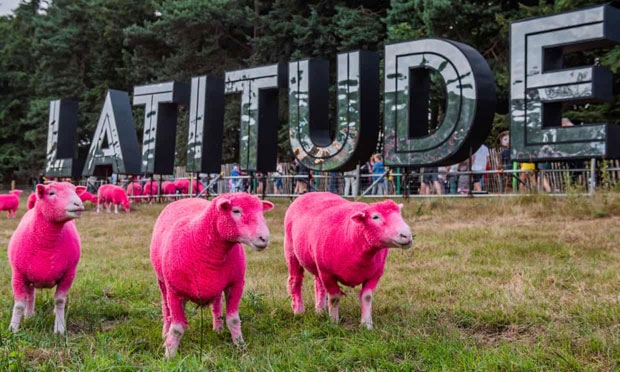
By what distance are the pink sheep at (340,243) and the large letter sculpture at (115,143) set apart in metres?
16.1

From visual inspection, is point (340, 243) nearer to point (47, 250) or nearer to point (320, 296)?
point (320, 296)

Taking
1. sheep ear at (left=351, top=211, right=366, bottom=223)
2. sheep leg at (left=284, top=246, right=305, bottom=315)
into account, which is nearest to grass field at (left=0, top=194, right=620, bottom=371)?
sheep leg at (left=284, top=246, right=305, bottom=315)

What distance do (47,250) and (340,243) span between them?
232 centimetres

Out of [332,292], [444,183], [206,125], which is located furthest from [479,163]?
[332,292]

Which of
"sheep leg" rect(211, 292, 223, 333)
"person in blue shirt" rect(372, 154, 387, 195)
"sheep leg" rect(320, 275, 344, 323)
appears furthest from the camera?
"person in blue shirt" rect(372, 154, 387, 195)

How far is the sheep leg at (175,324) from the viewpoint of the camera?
12.9ft

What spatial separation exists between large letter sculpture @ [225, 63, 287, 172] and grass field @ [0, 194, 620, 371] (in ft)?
25.9

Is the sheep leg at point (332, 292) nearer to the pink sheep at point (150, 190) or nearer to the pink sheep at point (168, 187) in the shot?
the pink sheep at point (150, 190)

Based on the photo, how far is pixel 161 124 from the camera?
19.5m

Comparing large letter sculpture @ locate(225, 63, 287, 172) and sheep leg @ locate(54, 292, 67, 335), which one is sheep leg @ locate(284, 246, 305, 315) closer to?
sheep leg @ locate(54, 292, 67, 335)

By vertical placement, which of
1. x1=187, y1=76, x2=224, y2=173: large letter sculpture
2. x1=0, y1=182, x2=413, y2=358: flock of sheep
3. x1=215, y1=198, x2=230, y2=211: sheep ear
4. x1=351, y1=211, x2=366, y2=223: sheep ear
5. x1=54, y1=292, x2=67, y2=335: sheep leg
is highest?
x1=187, y1=76, x2=224, y2=173: large letter sculpture

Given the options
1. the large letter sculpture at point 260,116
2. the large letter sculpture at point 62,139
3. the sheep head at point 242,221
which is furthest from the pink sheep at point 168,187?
the sheep head at point 242,221

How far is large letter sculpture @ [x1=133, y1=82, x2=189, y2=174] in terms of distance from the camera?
63.5 feet

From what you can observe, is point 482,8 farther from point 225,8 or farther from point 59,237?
point 59,237
